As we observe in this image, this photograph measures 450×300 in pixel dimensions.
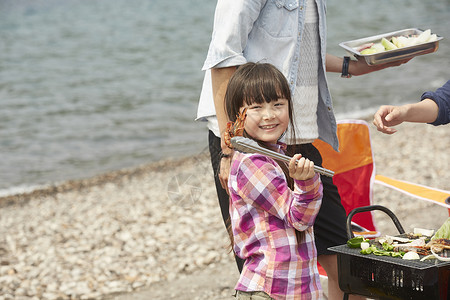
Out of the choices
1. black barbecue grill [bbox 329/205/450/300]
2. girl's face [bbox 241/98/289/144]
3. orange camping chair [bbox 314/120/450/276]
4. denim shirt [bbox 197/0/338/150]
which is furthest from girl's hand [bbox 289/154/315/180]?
orange camping chair [bbox 314/120/450/276]

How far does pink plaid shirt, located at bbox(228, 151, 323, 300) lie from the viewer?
235cm

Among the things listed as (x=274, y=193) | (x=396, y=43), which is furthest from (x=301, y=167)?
(x=396, y=43)

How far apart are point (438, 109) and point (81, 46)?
1577 cm

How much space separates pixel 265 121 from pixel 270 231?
0.41 m

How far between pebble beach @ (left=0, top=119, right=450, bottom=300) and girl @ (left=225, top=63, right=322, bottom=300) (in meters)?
0.52

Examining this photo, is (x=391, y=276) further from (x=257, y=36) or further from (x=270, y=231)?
(x=257, y=36)

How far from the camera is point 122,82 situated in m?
13.8

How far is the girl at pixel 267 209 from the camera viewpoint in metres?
2.36

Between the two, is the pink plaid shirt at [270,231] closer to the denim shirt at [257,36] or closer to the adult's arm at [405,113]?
the denim shirt at [257,36]

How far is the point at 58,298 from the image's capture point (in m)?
4.70

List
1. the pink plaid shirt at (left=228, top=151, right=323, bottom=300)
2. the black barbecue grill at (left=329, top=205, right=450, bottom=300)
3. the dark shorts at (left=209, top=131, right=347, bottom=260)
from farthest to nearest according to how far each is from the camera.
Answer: the dark shorts at (left=209, top=131, right=347, bottom=260), the pink plaid shirt at (left=228, top=151, right=323, bottom=300), the black barbecue grill at (left=329, top=205, right=450, bottom=300)

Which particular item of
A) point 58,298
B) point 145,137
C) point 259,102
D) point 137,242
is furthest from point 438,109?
point 145,137

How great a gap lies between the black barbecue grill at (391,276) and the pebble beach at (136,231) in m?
0.78

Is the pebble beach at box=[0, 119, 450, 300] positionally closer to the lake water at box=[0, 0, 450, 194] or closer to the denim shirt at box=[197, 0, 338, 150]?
the denim shirt at box=[197, 0, 338, 150]
